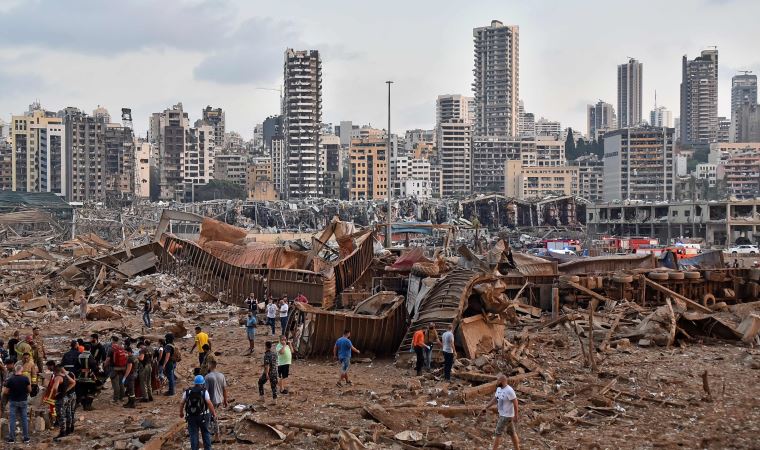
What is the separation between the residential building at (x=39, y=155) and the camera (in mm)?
140250

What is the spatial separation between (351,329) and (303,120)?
121 m

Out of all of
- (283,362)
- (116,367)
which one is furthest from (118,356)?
(283,362)

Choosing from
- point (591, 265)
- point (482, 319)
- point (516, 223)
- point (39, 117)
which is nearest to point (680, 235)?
point (516, 223)

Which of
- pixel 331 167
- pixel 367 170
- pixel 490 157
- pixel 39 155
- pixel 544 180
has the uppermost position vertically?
pixel 490 157

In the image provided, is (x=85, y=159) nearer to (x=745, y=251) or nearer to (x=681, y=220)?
(x=681, y=220)

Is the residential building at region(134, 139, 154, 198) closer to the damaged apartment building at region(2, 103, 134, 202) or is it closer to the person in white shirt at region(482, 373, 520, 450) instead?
the damaged apartment building at region(2, 103, 134, 202)

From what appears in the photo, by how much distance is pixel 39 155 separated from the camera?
14162cm

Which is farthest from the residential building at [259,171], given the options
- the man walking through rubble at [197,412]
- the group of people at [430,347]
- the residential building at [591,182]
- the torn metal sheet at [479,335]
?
the man walking through rubble at [197,412]

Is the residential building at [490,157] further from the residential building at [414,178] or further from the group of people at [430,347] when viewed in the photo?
the group of people at [430,347]

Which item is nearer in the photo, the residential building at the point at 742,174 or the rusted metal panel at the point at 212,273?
the rusted metal panel at the point at 212,273

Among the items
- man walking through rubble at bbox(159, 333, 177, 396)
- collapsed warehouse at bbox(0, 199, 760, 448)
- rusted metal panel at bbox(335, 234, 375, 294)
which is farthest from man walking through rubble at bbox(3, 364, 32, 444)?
rusted metal panel at bbox(335, 234, 375, 294)

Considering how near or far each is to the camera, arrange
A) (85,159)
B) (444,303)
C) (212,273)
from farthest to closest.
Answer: (85,159) < (212,273) < (444,303)

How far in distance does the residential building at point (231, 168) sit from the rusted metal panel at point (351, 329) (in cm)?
15312

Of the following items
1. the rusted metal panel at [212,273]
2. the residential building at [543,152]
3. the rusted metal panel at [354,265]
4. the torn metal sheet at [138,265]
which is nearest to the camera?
the rusted metal panel at [354,265]
